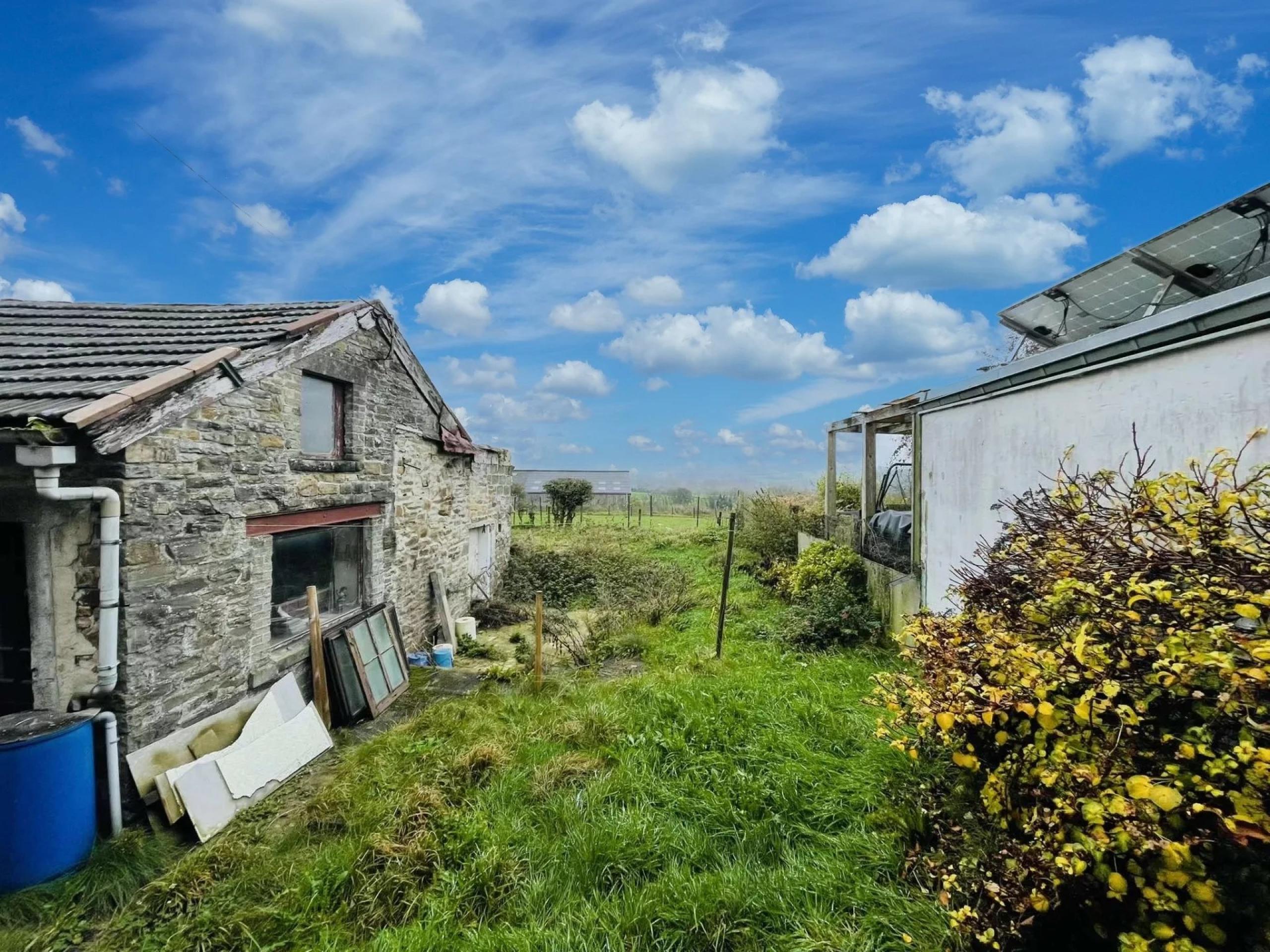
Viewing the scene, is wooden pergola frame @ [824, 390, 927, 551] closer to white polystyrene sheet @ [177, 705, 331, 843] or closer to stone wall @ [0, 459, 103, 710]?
white polystyrene sheet @ [177, 705, 331, 843]

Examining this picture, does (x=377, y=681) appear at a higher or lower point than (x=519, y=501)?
lower

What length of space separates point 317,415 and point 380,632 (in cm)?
292

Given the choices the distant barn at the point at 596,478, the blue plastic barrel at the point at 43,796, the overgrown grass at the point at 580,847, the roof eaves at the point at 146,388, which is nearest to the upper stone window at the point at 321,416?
the roof eaves at the point at 146,388

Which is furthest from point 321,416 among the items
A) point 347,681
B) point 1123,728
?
point 1123,728

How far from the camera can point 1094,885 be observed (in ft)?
8.14

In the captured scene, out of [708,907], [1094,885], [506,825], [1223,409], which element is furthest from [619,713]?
[1223,409]

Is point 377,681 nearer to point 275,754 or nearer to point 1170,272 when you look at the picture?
point 275,754

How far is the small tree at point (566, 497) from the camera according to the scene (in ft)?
74.8

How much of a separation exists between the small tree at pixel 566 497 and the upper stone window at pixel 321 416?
1540 cm

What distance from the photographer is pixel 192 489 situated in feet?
16.5

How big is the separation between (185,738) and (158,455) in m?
2.38

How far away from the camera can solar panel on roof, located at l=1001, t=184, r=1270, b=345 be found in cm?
476

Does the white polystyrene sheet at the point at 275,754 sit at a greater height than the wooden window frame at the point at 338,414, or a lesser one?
lesser

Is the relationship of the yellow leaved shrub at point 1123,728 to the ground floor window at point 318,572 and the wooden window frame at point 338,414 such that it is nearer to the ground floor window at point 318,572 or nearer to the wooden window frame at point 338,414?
the ground floor window at point 318,572
